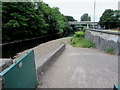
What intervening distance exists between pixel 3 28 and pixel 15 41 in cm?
303

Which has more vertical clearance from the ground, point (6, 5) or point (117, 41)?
point (6, 5)

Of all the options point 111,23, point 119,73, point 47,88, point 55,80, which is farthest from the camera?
point 111,23

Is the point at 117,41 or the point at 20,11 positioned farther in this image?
the point at 20,11

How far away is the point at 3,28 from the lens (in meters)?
13.1

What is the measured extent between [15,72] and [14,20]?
45.8 ft

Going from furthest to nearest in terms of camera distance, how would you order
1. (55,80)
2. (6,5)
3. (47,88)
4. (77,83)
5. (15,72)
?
(6,5) < (55,80) < (77,83) < (47,88) < (15,72)

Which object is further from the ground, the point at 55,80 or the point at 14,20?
the point at 14,20

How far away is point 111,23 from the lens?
29.5 meters

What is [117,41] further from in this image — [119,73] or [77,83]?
[77,83]

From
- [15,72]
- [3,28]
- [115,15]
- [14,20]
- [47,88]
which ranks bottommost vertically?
[47,88]

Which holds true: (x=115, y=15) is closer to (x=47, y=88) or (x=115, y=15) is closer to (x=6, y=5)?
(x=6, y=5)

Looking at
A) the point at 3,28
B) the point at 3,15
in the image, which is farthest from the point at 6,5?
the point at 3,28

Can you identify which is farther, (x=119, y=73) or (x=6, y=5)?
(x=6, y=5)

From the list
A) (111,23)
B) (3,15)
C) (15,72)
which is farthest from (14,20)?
(111,23)
